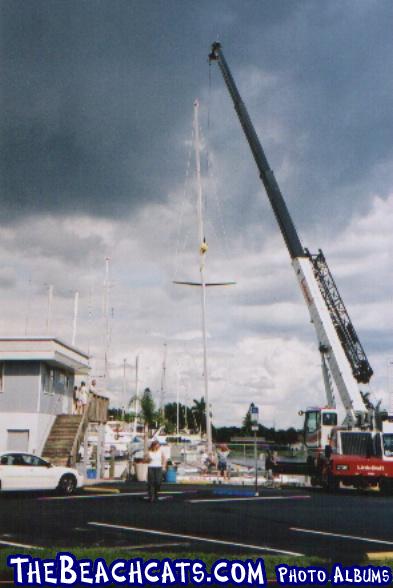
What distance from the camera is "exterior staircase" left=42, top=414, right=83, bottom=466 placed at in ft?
97.5

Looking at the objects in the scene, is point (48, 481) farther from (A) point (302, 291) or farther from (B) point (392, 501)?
(A) point (302, 291)

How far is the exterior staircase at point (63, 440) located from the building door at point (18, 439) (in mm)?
944

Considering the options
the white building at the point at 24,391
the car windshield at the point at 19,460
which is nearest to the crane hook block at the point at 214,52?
the white building at the point at 24,391

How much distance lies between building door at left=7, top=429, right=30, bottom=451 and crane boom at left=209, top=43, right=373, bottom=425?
12.8 meters

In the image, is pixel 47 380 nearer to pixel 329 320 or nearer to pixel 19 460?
pixel 19 460

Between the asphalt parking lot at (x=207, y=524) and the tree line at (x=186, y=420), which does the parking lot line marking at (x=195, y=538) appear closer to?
the asphalt parking lot at (x=207, y=524)

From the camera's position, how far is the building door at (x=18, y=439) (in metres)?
29.8

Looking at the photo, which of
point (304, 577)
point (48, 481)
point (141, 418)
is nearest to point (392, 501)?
point (48, 481)

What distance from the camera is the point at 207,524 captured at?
14.3 metres

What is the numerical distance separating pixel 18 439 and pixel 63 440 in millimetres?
1916

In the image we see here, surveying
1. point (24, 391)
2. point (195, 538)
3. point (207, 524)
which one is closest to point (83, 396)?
point (24, 391)

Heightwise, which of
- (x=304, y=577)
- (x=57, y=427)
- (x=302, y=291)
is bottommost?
(x=304, y=577)

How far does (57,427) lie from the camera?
1246 inches

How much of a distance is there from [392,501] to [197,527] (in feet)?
33.9
